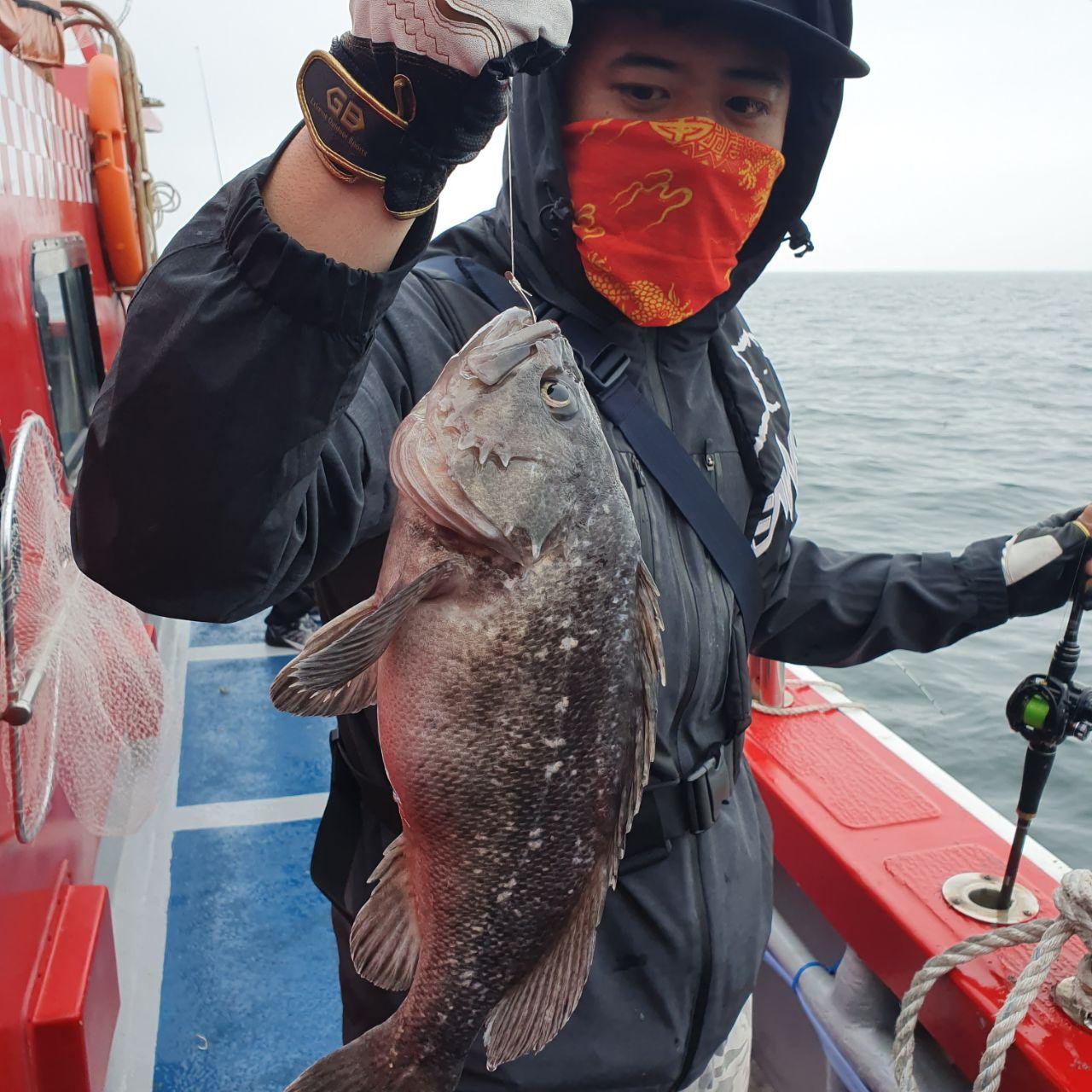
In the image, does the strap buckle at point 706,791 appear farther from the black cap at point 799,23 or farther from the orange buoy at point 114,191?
the orange buoy at point 114,191

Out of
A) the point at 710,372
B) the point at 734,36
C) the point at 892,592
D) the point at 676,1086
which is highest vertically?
the point at 734,36

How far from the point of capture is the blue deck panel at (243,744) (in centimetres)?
439

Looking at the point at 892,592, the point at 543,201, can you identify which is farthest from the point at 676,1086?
the point at 543,201

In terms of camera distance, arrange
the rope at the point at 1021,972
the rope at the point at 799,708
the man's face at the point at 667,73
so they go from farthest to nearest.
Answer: the rope at the point at 799,708, the rope at the point at 1021,972, the man's face at the point at 667,73

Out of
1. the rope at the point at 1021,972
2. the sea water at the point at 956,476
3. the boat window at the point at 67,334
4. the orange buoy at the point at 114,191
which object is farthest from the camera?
the sea water at the point at 956,476

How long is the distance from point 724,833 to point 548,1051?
19.6 inches

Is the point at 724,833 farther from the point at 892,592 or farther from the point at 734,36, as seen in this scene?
the point at 734,36

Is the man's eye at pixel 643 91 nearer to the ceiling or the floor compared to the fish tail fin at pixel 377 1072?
nearer to the ceiling

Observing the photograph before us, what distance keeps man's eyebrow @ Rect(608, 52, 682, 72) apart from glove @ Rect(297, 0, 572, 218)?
0.71 meters

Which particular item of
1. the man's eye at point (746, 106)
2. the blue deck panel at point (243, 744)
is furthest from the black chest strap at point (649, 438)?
the blue deck panel at point (243, 744)

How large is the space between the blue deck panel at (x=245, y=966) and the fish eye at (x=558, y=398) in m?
2.47

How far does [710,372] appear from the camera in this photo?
2051mm

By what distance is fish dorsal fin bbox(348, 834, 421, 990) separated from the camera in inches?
58.5

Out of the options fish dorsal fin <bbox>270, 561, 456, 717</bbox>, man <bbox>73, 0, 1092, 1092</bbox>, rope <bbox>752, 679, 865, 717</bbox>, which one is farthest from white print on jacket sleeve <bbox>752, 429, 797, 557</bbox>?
rope <bbox>752, 679, 865, 717</bbox>
